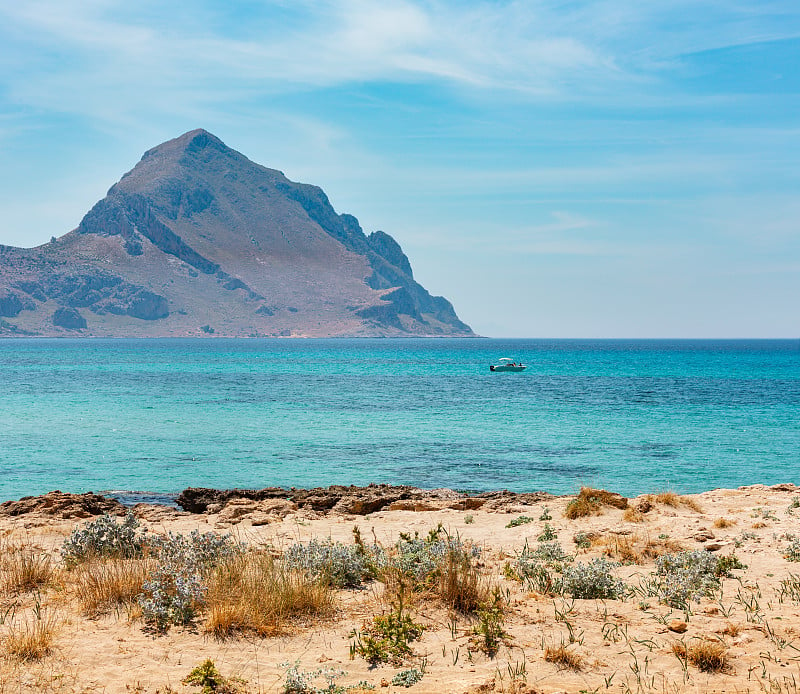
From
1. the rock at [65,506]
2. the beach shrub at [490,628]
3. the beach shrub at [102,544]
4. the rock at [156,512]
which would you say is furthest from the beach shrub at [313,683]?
the rock at [65,506]

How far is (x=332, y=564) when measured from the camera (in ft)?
26.3

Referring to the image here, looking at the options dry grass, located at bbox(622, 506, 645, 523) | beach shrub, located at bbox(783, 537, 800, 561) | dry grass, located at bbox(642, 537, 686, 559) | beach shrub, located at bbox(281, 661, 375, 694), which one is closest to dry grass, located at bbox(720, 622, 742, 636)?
dry grass, located at bbox(642, 537, 686, 559)

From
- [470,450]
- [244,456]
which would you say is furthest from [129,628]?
[470,450]

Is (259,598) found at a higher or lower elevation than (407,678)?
higher

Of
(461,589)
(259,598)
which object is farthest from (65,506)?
(461,589)

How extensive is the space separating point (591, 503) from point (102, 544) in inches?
362

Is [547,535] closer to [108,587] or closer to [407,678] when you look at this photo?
[407,678]

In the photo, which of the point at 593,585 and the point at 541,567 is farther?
the point at 541,567

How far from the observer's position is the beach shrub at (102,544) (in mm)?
8758

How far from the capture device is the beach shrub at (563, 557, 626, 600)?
7547 mm

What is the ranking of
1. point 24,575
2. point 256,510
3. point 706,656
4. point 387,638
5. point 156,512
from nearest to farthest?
1. point 706,656
2. point 387,638
3. point 24,575
4. point 256,510
5. point 156,512

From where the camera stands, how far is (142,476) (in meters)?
20.3

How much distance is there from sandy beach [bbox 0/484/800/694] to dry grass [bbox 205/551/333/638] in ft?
0.14

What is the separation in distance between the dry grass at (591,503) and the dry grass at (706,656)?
683cm
